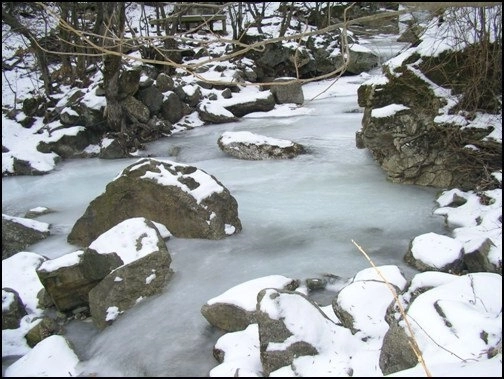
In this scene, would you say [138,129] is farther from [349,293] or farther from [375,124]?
[349,293]

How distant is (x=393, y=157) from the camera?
275 inches

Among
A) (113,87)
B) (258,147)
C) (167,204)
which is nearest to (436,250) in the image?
(167,204)

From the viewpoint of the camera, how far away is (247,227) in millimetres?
5824

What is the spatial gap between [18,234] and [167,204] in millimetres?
1978

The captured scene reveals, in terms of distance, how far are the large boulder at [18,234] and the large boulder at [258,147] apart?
3722 mm

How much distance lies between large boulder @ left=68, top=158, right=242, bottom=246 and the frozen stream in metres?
0.18

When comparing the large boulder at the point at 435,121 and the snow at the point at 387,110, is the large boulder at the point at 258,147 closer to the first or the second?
the large boulder at the point at 435,121

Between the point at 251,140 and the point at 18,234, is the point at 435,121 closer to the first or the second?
the point at 251,140

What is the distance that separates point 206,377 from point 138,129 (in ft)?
26.2

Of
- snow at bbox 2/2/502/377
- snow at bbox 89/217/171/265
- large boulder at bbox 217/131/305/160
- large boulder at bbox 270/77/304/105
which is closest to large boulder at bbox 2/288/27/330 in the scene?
snow at bbox 2/2/502/377

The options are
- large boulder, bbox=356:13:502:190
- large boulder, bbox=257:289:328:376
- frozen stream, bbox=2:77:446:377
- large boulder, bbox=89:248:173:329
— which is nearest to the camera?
large boulder, bbox=257:289:328:376

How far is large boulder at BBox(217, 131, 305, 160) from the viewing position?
8547mm

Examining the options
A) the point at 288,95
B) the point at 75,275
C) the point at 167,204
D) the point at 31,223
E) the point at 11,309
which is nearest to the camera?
the point at 11,309

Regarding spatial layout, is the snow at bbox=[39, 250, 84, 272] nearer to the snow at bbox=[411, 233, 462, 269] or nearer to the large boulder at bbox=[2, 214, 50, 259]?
the large boulder at bbox=[2, 214, 50, 259]
